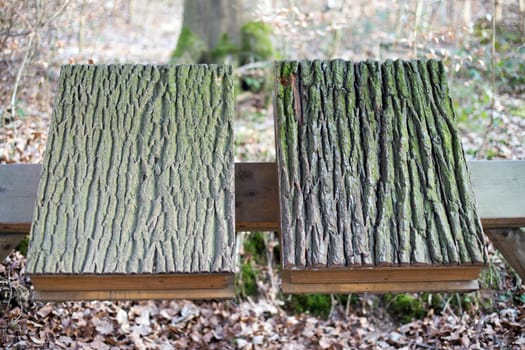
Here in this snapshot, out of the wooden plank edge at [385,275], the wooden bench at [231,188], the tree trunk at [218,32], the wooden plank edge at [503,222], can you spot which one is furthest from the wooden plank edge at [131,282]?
the tree trunk at [218,32]

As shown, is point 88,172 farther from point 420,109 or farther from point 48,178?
point 420,109

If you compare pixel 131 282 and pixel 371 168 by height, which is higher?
pixel 371 168

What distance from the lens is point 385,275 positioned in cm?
222

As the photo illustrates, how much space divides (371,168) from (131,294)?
106 cm

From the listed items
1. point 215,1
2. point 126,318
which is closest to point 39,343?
point 126,318

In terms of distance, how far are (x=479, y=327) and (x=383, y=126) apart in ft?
6.61

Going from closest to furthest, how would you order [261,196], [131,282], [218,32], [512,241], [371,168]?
[131,282]
[371,168]
[261,196]
[512,241]
[218,32]

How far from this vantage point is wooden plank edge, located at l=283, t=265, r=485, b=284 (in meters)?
2.17

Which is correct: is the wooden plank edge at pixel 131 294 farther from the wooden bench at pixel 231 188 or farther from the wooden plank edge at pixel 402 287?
the wooden plank edge at pixel 402 287

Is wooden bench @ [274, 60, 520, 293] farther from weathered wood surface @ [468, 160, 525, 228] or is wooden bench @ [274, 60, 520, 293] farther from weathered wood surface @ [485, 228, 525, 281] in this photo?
weathered wood surface @ [485, 228, 525, 281]

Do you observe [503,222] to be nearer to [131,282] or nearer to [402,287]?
[402,287]

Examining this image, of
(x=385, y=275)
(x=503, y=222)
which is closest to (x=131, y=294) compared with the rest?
(x=385, y=275)

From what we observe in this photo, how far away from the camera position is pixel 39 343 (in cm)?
325

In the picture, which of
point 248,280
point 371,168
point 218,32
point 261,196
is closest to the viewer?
point 371,168
